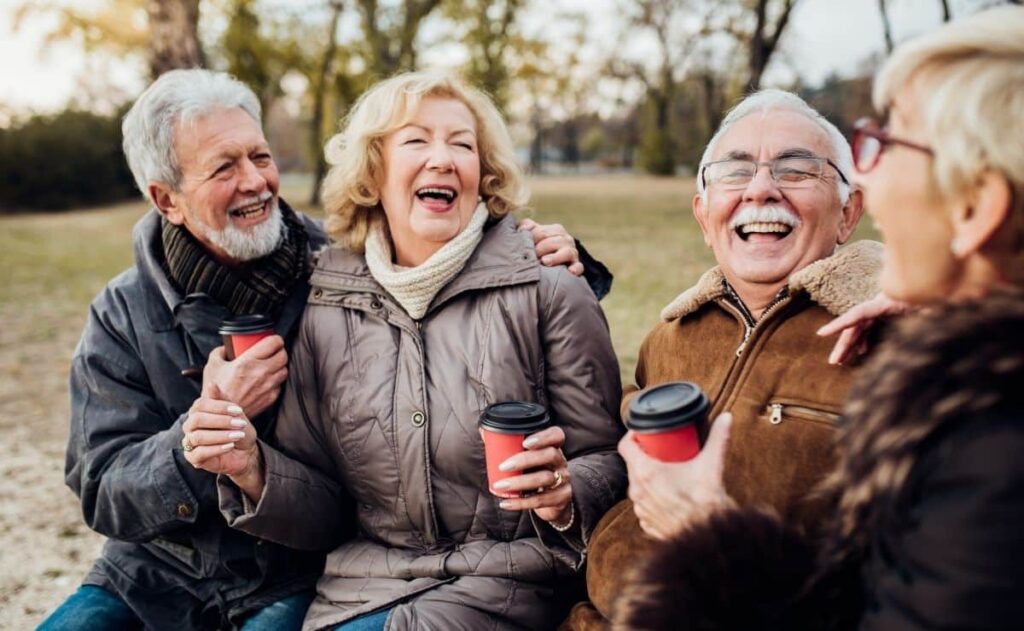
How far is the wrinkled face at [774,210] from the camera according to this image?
232cm

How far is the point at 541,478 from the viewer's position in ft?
6.90

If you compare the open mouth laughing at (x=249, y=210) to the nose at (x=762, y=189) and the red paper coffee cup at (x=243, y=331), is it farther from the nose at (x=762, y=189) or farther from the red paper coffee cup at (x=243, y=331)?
the nose at (x=762, y=189)


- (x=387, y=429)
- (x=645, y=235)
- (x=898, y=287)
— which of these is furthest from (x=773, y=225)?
(x=645, y=235)

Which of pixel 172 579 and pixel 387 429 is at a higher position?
pixel 387 429

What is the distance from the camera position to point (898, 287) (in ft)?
4.73

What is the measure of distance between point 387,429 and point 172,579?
1.00 meters

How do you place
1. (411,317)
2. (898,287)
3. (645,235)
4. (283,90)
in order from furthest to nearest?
(283,90) < (645,235) < (411,317) < (898,287)

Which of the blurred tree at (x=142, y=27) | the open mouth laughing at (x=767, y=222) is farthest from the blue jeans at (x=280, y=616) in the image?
the blurred tree at (x=142, y=27)

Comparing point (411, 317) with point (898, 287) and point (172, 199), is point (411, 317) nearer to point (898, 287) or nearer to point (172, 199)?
point (172, 199)

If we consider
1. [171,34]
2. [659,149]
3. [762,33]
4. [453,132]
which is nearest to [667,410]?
[453,132]

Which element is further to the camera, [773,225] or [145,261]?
[145,261]

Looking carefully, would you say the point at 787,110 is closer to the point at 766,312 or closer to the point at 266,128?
the point at 766,312

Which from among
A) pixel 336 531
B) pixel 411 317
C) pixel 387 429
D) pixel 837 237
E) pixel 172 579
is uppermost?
pixel 837 237

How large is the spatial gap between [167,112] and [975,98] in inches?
101
